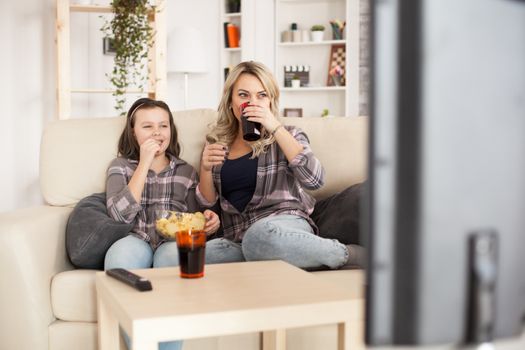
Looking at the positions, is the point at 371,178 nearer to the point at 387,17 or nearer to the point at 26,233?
the point at 387,17

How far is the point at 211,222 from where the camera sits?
224 centimetres

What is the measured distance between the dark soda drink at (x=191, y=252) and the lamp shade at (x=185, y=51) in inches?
156

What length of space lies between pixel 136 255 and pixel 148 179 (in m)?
0.40

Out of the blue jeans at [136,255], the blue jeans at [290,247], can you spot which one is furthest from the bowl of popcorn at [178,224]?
the blue jeans at [290,247]

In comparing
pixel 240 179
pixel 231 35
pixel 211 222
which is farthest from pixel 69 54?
pixel 211 222

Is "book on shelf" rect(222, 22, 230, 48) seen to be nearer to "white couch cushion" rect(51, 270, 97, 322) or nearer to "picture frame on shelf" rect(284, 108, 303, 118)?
"picture frame on shelf" rect(284, 108, 303, 118)

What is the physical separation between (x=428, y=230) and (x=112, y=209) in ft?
6.31

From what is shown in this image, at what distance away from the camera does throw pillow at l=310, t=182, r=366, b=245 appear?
222cm

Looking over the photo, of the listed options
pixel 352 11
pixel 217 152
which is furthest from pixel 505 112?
pixel 352 11

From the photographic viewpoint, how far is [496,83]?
526mm

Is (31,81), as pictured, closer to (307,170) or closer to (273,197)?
(273,197)

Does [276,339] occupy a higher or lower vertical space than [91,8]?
lower

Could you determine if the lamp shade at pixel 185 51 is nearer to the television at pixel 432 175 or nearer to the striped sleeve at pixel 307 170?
the striped sleeve at pixel 307 170

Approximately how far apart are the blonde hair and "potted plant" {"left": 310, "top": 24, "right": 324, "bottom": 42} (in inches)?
133
